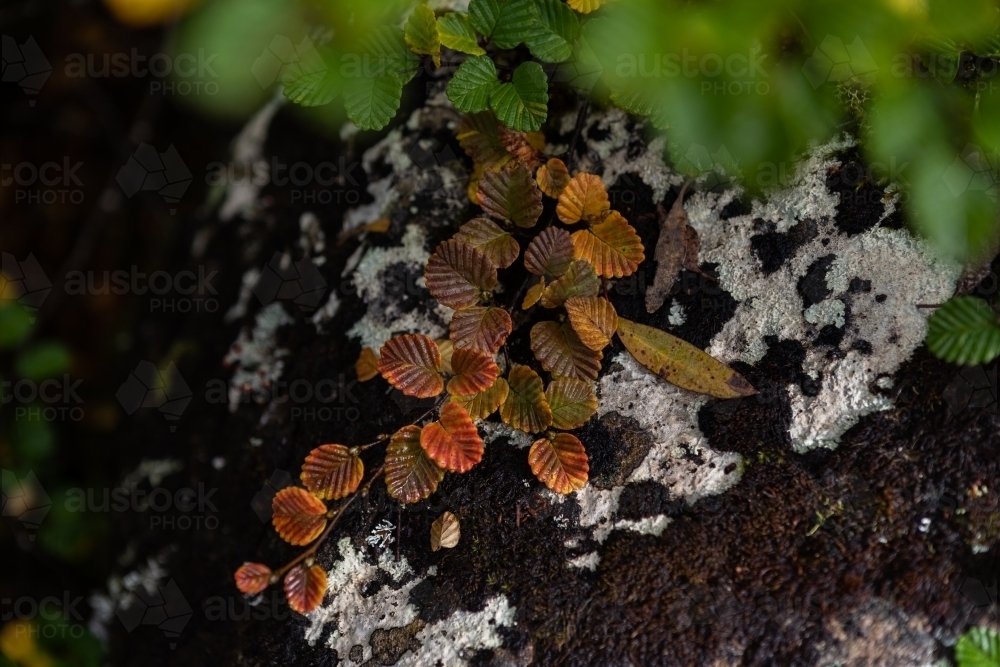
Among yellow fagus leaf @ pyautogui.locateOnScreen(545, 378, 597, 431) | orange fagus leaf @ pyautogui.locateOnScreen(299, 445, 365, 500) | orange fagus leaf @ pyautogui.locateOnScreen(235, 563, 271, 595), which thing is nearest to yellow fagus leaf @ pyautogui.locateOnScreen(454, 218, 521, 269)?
yellow fagus leaf @ pyautogui.locateOnScreen(545, 378, 597, 431)

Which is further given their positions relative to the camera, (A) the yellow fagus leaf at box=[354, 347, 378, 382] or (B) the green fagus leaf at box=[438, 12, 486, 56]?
(A) the yellow fagus leaf at box=[354, 347, 378, 382]

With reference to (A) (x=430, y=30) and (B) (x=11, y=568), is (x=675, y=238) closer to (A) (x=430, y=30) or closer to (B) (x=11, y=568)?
(A) (x=430, y=30)

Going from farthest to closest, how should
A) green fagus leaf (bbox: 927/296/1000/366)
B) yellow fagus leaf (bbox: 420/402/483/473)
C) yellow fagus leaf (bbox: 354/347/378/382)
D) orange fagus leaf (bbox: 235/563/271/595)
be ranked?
yellow fagus leaf (bbox: 354/347/378/382), orange fagus leaf (bbox: 235/563/271/595), yellow fagus leaf (bbox: 420/402/483/473), green fagus leaf (bbox: 927/296/1000/366)

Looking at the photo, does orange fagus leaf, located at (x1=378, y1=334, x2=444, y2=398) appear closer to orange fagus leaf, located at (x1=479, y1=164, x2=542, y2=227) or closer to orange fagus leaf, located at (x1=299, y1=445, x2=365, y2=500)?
orange fagus leaf, located at (x1=299, y1=445, x2=365, y2=500)

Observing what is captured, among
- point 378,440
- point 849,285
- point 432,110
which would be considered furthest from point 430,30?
point 849,285

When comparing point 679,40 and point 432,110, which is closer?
point 679,40
